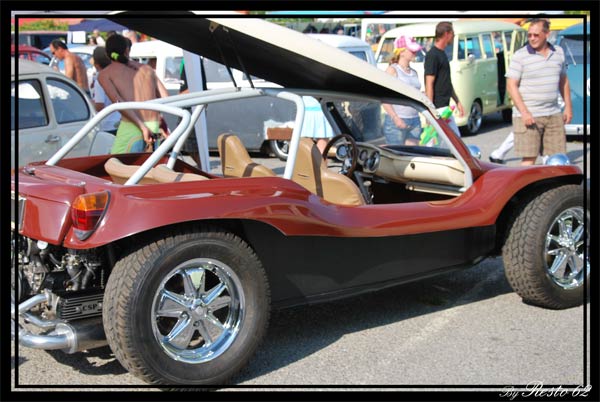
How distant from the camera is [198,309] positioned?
3875 millimetres

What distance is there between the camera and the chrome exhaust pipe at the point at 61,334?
143 inches

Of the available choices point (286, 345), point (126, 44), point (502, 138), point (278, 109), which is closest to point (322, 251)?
point (286, 345)

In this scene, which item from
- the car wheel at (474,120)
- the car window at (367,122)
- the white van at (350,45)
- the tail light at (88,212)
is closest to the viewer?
the tail light at (88,212)

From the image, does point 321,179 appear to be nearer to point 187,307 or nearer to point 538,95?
point 187,307

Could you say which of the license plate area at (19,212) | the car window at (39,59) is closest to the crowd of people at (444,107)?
the license plate area at (19,212)

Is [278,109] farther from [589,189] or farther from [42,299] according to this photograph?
[42,299]

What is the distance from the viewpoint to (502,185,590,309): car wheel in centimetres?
500

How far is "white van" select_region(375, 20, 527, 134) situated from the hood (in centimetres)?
855

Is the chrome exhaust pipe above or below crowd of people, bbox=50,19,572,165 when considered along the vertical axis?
below

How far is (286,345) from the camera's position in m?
4.48

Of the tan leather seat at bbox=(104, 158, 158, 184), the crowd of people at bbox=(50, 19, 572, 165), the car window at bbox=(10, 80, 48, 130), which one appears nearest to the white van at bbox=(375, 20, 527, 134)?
the crowd of people at bbox=(50, 19, 572, 165)

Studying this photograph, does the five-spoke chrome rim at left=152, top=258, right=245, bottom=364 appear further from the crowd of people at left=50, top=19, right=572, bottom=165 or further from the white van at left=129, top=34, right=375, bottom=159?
the white van at left=129, top=34, right=375, bottom=159

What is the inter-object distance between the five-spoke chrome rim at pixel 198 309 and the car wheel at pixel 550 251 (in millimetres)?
1979

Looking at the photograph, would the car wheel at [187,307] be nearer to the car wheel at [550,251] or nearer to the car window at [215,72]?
the car wheel at [550,251]
